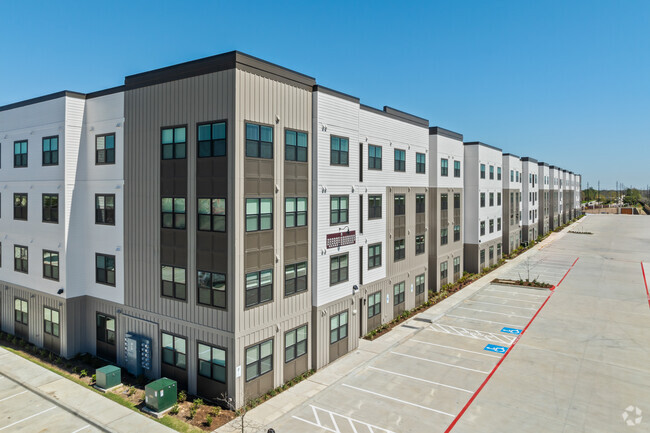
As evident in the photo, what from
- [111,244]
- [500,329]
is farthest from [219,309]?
[500,329]

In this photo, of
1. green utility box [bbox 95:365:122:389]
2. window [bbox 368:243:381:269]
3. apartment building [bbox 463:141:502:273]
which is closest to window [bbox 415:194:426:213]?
window [bbox 368:243:381:269]

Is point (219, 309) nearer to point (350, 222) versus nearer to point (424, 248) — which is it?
point (350, 222)

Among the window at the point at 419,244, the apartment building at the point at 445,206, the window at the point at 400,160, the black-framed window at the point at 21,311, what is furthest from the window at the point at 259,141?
the apartment building at the point at 445,206

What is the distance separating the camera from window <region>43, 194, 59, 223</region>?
20906 mm

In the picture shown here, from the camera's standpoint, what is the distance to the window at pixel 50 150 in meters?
21.0

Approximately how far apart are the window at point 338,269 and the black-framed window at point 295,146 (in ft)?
18.0

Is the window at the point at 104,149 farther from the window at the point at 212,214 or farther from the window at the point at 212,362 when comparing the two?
the window at the point at 212,362

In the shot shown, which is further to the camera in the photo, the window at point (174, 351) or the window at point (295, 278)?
the window at point (295, 278)

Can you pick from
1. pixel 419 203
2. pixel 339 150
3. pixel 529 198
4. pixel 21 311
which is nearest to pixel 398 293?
pixel 419 203

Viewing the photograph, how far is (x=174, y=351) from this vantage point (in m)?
17.5

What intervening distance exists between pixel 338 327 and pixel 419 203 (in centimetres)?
1378

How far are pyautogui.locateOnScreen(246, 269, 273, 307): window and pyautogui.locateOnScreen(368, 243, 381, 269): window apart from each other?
29.3 ft

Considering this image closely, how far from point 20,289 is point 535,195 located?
240 feet

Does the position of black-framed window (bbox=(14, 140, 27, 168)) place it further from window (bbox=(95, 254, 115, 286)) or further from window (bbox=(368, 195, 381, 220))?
window (bbox=(368, 195, 381, 220))
